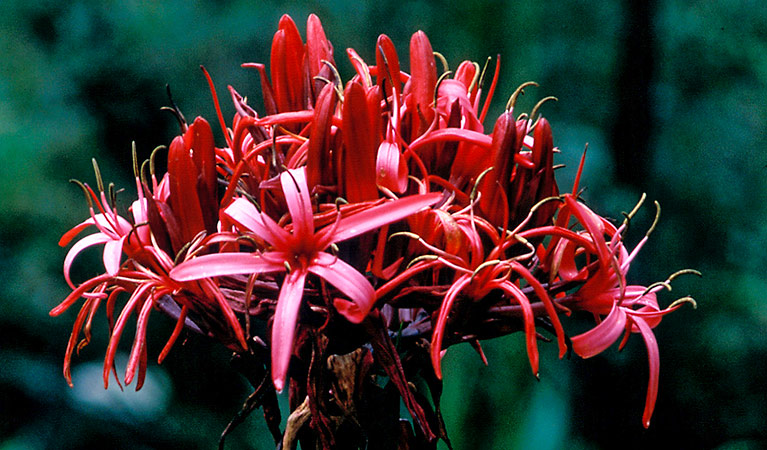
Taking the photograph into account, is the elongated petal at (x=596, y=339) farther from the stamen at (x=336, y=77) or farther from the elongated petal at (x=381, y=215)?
the stamen at (x=336, y=77)

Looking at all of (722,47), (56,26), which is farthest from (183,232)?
(722,47)

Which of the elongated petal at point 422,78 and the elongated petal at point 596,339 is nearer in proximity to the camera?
the elongated petal at point 596,339

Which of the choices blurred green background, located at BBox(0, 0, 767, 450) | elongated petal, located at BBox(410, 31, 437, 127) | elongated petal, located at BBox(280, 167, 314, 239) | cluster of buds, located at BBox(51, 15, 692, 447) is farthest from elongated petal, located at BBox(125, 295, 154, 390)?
blurred green background, located at BBox(0, 0, 767, 450)

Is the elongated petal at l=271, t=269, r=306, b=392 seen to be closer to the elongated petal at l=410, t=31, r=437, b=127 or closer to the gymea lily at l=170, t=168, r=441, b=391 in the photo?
the gymea lily at l=170, t=168, r=441, b=391

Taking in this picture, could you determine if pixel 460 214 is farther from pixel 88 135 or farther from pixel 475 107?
pixel 88 135

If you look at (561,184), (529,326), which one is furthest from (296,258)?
(561,184)

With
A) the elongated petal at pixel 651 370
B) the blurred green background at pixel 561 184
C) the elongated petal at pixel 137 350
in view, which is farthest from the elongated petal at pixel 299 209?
the blurred green background at pixel 561 184

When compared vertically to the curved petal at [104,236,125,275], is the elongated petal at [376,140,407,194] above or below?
above

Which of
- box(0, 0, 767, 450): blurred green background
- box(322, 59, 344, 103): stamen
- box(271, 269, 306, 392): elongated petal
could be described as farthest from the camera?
box(0, 0, 767, 450): blurred green background
